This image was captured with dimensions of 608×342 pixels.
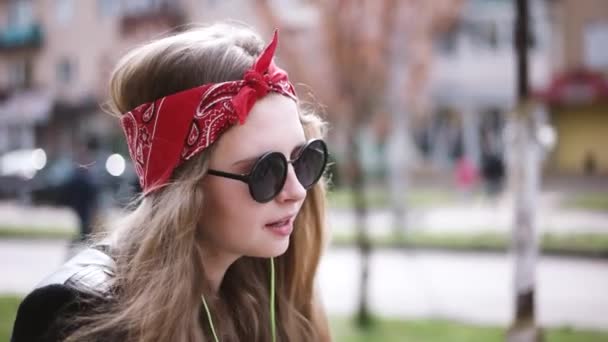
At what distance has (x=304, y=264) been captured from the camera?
79.8 inches

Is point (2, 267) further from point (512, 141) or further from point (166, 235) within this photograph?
point (166, 235)

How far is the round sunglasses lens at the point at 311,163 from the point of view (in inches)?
70.9

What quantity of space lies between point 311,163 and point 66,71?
113ft

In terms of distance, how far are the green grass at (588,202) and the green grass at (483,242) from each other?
5114 millimetres

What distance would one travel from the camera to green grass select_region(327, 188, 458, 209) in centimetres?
2092

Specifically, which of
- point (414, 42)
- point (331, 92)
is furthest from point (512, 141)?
point (414, 42)

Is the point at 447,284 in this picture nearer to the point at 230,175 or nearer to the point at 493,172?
the point at 230,175

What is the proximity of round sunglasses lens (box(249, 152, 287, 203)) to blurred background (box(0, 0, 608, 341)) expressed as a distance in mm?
511

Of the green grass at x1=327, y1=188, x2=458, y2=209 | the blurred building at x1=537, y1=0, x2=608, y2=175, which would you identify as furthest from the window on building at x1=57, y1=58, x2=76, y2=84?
the blurred building at x1=537, y1=0, x2=608, y2=175

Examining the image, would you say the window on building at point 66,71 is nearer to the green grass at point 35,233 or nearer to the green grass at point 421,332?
the green grass at point 35,233

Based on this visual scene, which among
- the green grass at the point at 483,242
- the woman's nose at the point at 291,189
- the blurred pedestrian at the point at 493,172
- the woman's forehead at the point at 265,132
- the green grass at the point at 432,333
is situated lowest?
the green grass at the point at 432,333

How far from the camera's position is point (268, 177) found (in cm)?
167

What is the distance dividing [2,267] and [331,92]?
533 cm

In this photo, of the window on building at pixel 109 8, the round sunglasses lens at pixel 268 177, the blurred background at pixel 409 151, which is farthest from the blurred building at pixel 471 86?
the round sunglasses lens at pixel 268 177
